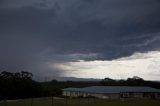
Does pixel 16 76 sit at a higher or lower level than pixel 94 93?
higher

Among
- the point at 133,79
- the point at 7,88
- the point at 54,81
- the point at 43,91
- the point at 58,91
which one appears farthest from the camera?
the point at 54,81

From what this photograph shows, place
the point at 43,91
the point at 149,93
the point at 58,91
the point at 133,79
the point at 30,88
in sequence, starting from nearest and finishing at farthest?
1. the point at 30,88
2. the point at 43,91
3. the point at 149,93
4. the point at 58,91
5. the point at 133,79

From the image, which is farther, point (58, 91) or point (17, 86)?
point (58, 91)

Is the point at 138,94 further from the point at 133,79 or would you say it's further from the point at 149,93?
the point at 133,79

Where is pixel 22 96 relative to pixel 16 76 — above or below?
below

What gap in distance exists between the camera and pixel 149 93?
8881 centimetres

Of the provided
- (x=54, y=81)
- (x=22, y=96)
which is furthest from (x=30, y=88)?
(x=54, y=81)

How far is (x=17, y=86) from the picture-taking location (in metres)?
74.1

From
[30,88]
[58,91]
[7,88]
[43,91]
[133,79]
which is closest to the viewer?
[7,88]

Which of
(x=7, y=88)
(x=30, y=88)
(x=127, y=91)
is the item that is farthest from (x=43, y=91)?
(x=127, y=91)

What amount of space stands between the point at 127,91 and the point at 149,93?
8.32 meters

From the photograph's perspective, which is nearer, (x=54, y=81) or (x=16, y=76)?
(x=16, y=76)

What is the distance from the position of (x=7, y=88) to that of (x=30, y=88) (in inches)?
298

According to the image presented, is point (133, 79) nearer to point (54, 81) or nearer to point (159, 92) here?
point (159, 92)
